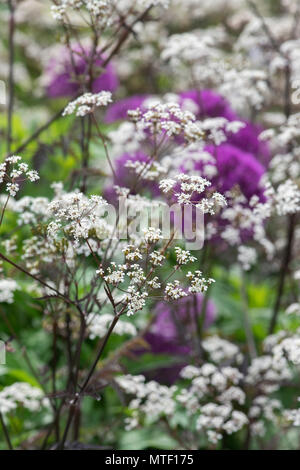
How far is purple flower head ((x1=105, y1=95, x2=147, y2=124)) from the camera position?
5.78 ft

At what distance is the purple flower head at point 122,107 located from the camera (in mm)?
1761

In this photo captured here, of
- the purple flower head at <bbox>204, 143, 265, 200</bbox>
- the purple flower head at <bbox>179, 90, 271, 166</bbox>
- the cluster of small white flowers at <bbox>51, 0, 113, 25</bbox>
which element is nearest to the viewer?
the cluster of small white flowers at <bbox>51, 0, 113, 25</bbox>

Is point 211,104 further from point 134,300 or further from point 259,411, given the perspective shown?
point 134,300

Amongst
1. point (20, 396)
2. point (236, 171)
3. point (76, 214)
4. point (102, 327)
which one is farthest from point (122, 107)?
point (76, 214)

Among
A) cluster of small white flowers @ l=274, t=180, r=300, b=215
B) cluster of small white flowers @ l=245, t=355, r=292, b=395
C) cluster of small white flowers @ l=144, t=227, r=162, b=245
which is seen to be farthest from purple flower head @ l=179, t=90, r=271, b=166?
cluster of small white flowers @ l=144, t=227, r=162, b=245

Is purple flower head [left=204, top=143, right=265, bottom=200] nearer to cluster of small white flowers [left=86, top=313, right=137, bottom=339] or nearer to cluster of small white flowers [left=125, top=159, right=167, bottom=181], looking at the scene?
cluster of small white flowers [left=125, top=159, right=167, bottom=181]

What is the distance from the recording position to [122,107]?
1.83 meters

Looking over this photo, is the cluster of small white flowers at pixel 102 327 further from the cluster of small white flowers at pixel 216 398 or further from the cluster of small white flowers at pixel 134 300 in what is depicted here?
the cluster of small white flowers at pixel 134 300

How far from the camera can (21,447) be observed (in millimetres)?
1174

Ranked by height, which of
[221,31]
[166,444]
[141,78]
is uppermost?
[141,78]

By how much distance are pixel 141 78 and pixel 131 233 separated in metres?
1.64

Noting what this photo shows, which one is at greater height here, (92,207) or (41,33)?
(41,33)
